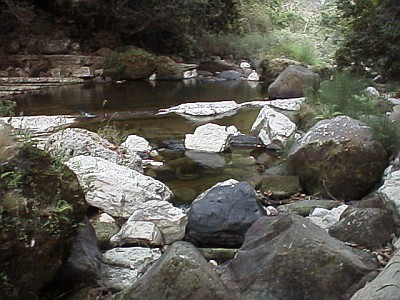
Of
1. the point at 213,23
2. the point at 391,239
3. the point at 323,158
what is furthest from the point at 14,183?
the point at 213,23

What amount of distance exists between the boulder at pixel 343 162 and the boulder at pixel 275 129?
1.70m

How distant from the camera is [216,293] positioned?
2.79m

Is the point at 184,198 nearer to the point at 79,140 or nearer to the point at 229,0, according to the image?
the point at 79,140

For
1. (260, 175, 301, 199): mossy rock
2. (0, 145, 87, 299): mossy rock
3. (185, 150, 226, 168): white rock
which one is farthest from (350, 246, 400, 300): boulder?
(185, 150, 226, 168): white rock

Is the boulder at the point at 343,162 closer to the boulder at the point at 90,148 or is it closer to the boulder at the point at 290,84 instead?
the boulder at the point at 90,148

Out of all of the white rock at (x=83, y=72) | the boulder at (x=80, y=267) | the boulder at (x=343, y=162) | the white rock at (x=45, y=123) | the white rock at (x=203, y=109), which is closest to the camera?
the boulder at (x=80, y=267)

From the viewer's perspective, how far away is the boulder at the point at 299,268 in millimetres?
2963

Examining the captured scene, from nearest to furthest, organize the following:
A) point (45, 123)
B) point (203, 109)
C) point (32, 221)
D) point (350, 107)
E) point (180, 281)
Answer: point (180, 281) < point (32, 221) < point (350, 107) < point (45, 123) < point (203, 109)

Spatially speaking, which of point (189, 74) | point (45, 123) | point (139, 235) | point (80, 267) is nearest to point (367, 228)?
point (139, 235)

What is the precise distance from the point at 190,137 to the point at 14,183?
14.7 ft

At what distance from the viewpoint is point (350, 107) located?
6492 mm

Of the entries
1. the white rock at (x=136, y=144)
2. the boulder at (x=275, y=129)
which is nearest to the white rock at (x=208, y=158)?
the white rock at (x=136, y=144)

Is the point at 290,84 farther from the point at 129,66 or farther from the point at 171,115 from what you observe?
the point at 129,66

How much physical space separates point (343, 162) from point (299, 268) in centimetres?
233
